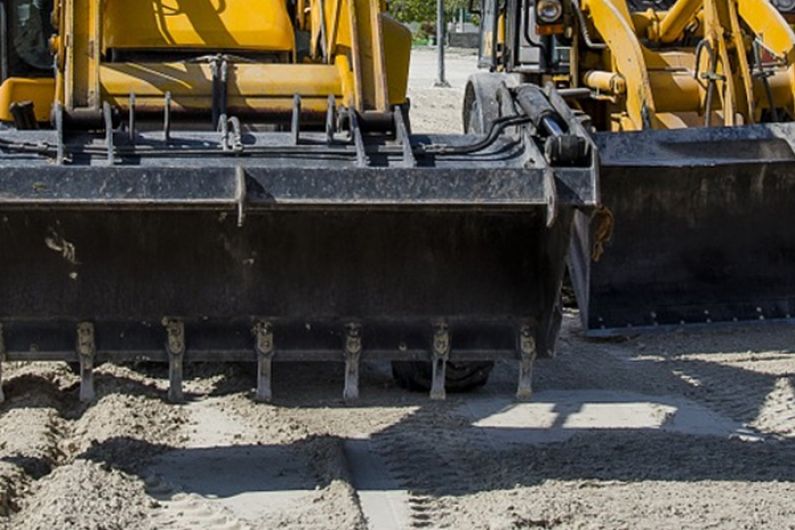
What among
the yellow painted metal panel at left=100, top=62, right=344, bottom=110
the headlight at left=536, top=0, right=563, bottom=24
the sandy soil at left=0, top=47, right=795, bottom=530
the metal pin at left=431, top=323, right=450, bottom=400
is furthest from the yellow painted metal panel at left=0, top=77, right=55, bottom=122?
the headlight at left=536, top=0, right=563, bottom=24

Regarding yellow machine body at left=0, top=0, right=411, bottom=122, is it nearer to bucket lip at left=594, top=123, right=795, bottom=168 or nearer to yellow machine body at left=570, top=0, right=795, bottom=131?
bucket lip at left=594, top=123, right=795, bottom=168

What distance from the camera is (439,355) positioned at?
5.73m

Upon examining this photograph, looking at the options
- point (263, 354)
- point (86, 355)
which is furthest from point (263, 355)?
point (86, 355)

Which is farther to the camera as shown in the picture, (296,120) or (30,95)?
(30,95)

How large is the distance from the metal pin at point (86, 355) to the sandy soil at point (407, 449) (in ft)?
0.88

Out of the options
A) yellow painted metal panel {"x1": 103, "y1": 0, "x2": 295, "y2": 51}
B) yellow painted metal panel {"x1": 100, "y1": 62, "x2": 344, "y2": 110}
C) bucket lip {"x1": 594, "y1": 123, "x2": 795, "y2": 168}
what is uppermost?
yellow painted metal panel {"x1": 103, "y1": 0, "x2": 295, "y2": 51}

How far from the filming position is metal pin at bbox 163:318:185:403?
564cm

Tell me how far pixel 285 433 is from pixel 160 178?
1.54 metres

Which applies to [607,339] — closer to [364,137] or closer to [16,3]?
[364,137]

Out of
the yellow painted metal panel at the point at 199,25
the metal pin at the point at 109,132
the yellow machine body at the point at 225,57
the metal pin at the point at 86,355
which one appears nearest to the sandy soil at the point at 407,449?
the metal pin at the point at 86,355

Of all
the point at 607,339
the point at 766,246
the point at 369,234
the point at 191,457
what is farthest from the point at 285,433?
the point at 766,246

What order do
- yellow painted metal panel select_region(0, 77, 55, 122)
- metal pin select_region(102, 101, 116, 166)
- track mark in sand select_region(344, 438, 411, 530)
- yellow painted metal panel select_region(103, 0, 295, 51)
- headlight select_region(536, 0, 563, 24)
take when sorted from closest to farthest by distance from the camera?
track mark in sand select_region(344, 438, 411, 530) → metal pin select_region(102, 101, 116, 166) → yellow painted metal panel select_region(103, 0, 295, 51) → yellow painted metal panel select_region(0, 77, 55, 122) → headlight select_region(536, 0, 563, 24)

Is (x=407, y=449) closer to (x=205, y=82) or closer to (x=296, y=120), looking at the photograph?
(x=296, y=120)

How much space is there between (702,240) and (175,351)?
355 cm
